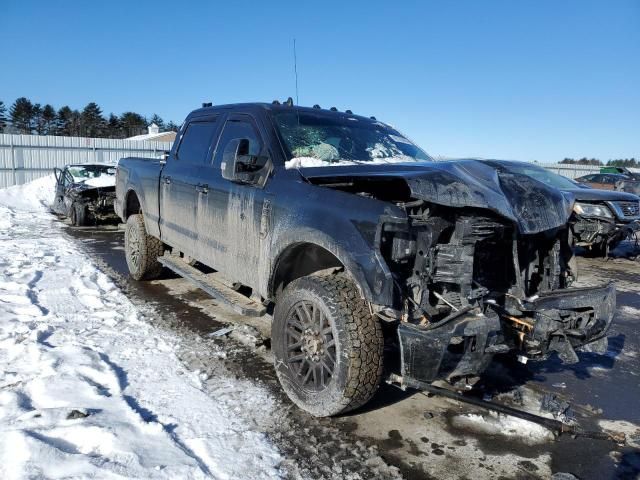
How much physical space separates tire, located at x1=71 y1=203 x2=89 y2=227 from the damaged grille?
11.4 metres

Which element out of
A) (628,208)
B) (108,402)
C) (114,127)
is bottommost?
(108,402)

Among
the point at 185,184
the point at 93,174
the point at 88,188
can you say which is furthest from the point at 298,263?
the point at 93,174

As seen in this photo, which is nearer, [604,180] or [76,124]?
[604,180]

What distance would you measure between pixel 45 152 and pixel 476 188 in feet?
74.4

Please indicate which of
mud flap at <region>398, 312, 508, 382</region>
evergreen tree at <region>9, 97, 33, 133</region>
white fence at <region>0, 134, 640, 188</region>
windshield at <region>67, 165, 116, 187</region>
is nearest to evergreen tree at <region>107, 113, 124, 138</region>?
evergreen tree at <region>9, 97, 33, 133</region>

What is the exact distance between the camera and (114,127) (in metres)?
76.9

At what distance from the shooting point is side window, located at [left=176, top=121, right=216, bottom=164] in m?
5.01

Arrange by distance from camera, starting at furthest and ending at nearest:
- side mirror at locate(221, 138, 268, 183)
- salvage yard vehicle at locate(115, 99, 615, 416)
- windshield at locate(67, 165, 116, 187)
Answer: windshield at locate(67, 165, 116, 187), side mirror at locate(221, 138, 268, 183), salvage yard vehicle at locate(115, 99, 615, 416)

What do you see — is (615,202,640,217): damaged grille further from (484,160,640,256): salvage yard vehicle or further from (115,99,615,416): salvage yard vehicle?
(115,99,615,416): salvage yard vehicle

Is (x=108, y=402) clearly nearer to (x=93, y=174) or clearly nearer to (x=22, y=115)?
(x=93, y=174)

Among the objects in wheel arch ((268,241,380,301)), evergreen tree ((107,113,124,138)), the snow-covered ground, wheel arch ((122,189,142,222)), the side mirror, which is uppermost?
evergreen tree ((107,113,124,138))

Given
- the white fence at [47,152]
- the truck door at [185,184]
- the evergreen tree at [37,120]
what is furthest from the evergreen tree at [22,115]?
the truck door at [185,184]

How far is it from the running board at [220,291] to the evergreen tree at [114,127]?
7571 centimetres

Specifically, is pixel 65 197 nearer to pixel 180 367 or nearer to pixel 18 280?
pixel 18 280
